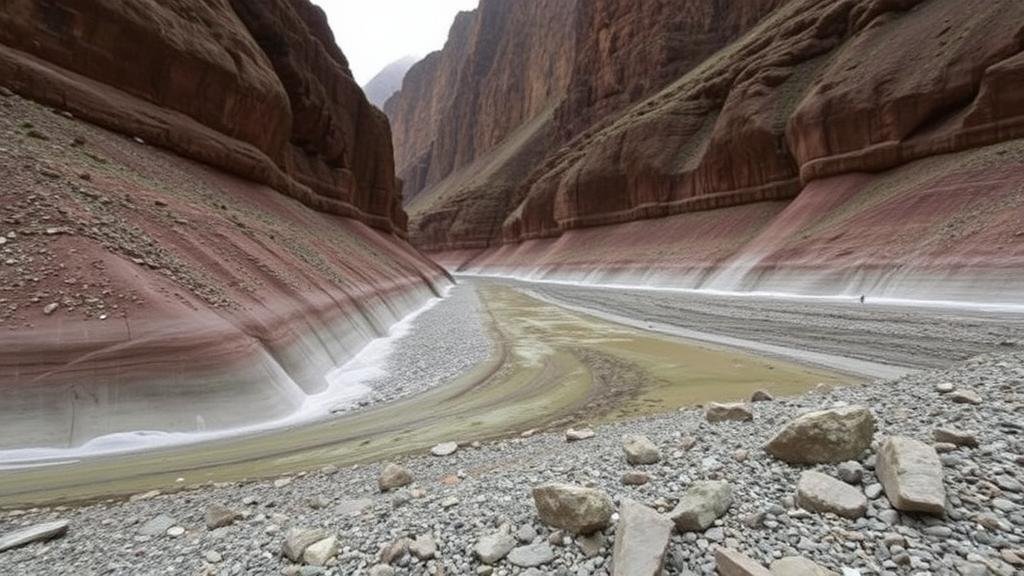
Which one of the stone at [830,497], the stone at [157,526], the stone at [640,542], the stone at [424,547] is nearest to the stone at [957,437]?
the stone at [830,497]

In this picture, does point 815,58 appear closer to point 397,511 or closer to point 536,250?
point 536,250

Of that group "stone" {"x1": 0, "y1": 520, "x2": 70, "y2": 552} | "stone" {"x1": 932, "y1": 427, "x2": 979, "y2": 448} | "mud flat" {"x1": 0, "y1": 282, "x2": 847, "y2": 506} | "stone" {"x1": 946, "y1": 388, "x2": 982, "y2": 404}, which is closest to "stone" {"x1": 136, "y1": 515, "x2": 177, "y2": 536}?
"stone" {"x1": 0, "y1": 520, "x2": 70, "y2": 552}

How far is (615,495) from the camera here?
4070 millimetres

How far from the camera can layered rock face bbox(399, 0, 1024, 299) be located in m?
22.4

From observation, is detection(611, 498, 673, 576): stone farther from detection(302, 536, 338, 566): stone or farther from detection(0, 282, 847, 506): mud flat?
detection(0, 282, 847, 506): mud flat

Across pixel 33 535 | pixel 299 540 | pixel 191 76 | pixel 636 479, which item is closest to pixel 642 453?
pixel 636 479

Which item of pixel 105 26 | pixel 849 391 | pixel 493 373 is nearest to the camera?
pixel 849 391

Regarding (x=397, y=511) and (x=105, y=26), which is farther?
(x=105, y=26)

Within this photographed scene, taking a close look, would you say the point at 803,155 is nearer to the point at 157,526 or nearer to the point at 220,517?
the point at 220,517

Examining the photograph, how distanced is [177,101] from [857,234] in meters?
30.3

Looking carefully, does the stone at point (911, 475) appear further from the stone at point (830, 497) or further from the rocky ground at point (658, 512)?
the stone at point (830, 497)

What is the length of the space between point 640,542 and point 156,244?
11028 millimetres

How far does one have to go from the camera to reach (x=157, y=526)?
16.1 feet

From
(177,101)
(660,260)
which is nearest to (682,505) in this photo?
(177,101)
